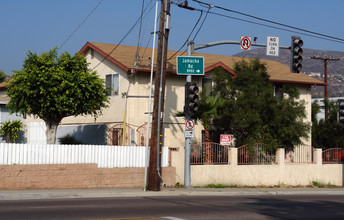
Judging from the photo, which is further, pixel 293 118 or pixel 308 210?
pixel 293 118

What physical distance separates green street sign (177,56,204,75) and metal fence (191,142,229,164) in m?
4.20

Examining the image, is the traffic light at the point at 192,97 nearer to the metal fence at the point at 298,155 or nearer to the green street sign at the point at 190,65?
the green street sign at the point at 190,65

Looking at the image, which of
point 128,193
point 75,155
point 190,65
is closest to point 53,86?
point 75,155

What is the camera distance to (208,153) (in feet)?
84.3

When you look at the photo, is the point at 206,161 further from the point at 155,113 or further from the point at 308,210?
the point at 308,210

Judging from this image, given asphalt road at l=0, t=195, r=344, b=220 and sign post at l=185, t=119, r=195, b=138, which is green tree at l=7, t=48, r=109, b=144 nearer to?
sign post at l=185, t=119, r=195, b=138

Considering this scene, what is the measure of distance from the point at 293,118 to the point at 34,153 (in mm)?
14228

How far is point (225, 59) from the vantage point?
38.0 m

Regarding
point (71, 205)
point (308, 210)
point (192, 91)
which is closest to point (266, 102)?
point (192, 91)

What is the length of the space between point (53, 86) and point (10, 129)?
7.47m

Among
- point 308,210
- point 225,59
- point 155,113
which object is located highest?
point 225,59

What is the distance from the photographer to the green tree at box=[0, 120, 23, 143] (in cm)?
3209

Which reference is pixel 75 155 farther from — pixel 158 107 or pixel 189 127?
pixel 189 127

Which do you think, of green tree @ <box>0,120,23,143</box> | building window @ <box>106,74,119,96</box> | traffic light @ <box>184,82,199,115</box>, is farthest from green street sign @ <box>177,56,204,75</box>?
green tree @ <box>0,120,23,143</box>
